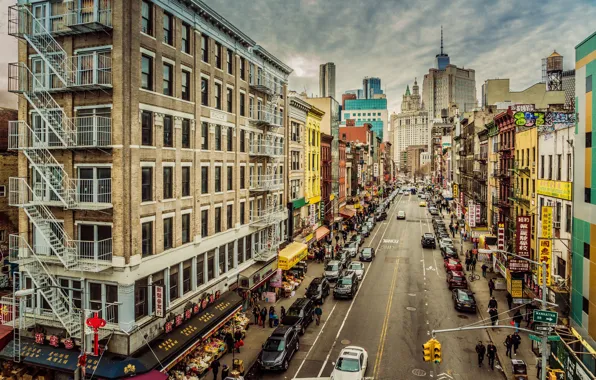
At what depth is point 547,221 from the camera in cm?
2675

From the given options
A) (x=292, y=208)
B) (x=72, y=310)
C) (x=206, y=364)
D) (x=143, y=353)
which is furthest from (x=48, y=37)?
(x=292, y=208)

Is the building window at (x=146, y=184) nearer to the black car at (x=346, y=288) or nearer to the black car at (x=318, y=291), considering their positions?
the black car at (x=318, y=291)

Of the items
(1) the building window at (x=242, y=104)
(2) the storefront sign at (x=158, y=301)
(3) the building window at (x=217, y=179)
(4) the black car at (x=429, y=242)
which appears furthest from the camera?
(4) the black car at (x=429, y=242)

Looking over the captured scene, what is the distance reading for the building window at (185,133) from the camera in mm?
24312

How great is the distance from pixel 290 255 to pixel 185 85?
18634 mm

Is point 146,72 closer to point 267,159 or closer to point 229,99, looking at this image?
point 229,99

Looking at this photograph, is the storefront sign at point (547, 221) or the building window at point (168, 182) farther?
the storefront sign at point (547, 221)

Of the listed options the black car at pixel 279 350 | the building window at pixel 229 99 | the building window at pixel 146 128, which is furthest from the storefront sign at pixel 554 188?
the building window at pixel 146 128

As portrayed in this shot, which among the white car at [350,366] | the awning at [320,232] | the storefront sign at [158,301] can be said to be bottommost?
the white car at [350,366]

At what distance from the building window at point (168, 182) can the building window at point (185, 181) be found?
1.25 m

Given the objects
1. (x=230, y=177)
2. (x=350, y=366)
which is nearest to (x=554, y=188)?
→ (x=350, y=366)

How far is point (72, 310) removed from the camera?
65.7 feet

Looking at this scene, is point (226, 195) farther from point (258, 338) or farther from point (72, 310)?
point (72, 310)

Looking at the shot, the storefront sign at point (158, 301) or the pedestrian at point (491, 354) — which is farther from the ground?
the storefront sign at point (158, 301)
